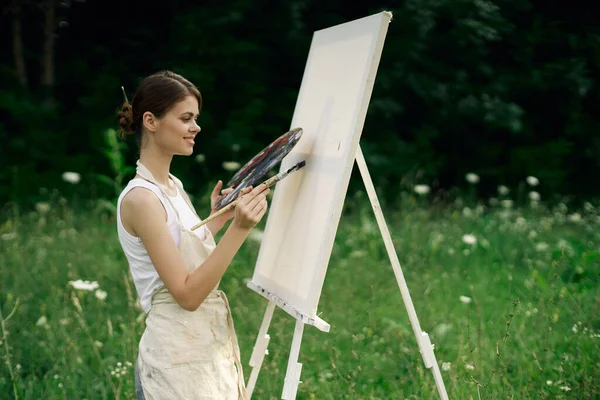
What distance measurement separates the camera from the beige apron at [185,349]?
175 centimetres

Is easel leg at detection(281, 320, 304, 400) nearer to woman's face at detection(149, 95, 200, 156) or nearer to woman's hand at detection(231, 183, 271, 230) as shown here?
woman's hand at detection(231, 183, 271, 230)

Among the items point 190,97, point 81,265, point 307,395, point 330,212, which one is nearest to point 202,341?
point 330,212

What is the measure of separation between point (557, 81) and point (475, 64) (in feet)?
2.86

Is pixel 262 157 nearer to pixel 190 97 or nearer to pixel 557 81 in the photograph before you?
pixel 190 97

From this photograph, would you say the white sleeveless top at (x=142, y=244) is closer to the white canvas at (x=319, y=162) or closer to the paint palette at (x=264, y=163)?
the paint palette at (x=264, y=163)

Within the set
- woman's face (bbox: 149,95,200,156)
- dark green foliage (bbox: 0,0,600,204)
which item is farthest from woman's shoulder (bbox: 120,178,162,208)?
dark green foliage (bbox: 0,0,600,204)

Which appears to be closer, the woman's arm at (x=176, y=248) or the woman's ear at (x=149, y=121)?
the woman's arm at (x=176, y=248)

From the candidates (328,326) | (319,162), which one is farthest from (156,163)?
(328,326)

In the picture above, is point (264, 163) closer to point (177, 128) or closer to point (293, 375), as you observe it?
point (177, 128)

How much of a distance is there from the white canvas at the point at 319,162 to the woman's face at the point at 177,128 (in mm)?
393

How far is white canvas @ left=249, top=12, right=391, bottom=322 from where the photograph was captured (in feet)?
6.09

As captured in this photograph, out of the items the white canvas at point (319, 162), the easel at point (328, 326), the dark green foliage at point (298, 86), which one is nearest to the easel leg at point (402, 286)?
the easel at point (328, 326)

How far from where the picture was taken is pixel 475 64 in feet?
23.4

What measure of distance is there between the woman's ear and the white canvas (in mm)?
487
